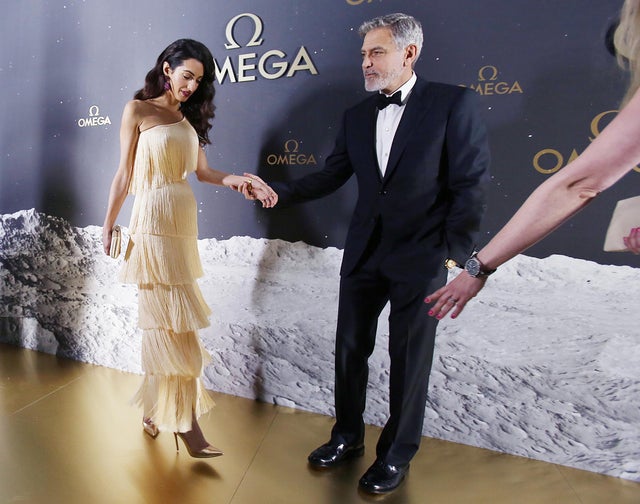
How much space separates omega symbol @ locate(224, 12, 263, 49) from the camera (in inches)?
112

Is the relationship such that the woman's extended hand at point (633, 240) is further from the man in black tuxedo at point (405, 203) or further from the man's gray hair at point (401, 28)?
the man's gray hair at point (401, 28)

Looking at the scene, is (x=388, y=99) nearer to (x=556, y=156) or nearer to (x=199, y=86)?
(x=556, y=156)

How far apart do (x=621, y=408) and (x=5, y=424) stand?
312 cm

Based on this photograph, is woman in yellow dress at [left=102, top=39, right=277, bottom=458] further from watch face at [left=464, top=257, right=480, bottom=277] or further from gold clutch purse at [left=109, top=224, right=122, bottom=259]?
watch face at [left=464, top=257, right=480, bottom=277]

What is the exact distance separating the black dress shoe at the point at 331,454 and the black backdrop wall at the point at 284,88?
108 cm

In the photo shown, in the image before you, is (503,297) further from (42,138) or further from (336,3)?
(42,138)

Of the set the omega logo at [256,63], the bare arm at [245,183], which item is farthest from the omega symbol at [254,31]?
the bare arm at [245,183]

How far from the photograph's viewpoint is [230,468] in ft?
7.65

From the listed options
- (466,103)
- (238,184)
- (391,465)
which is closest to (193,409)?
(391,465)

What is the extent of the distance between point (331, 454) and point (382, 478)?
0.30 metres

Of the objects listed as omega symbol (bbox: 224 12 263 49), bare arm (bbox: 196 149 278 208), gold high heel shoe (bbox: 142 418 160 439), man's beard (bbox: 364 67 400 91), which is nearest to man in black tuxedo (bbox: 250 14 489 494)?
man's beard (bbox: 364 67 400 91)

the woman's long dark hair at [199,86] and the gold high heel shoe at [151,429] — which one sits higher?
the woman's long dark hair at [199,86]

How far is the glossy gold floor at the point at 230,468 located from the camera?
2.13m

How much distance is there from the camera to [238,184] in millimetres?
2561
